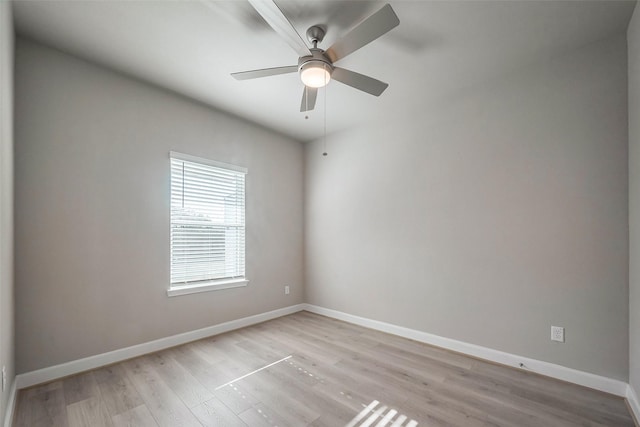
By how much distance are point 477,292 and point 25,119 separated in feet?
14.2

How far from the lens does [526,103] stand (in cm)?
263

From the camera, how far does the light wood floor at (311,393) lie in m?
1.88

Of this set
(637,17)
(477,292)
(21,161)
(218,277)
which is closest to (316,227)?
(218,277)

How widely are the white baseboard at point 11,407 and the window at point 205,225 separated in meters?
1.25

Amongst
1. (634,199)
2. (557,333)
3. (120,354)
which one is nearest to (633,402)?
(557,333)

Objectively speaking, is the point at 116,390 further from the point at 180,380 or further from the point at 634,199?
the point at 634,199

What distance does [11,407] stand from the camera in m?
1.89

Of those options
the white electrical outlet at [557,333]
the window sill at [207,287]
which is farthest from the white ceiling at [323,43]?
the white electrical outlet at [557,333]

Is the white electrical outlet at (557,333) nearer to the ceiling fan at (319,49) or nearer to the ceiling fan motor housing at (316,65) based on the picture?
the ceiling fan at (319,49)

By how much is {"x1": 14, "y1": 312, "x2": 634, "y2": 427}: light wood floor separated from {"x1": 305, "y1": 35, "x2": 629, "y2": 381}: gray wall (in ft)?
1.46

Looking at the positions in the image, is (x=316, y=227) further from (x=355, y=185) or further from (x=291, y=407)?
(x=291, y=407)

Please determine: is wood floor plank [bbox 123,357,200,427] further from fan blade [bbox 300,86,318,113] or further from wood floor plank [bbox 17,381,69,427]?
fan blade [bbox 300,86,318,113]

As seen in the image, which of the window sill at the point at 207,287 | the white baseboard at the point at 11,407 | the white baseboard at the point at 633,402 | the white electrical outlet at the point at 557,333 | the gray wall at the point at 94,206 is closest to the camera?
the white baseboard at the point at 11,407

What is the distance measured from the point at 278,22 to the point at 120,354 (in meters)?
3.14
